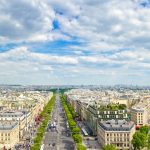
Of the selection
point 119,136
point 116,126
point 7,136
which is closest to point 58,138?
point 7,136

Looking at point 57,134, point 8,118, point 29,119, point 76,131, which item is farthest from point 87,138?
point 29,119

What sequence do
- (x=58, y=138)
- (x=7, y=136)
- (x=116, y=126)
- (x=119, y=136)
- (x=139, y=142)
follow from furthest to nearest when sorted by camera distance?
(x=58, y=138) → (x=7, y=136) → (x=116, y=126) → (x=119, y=136) → (x=139, y=142)

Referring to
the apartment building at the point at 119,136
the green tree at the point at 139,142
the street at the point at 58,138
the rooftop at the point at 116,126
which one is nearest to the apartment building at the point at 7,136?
the street at the point at 58,138

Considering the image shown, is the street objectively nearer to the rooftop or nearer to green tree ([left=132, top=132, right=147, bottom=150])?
the rooftop

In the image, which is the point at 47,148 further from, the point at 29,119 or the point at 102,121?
the point at 29,119

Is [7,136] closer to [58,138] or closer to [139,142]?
[58,138]

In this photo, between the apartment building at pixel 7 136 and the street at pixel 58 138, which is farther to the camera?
the apartment building at pixel 7 136

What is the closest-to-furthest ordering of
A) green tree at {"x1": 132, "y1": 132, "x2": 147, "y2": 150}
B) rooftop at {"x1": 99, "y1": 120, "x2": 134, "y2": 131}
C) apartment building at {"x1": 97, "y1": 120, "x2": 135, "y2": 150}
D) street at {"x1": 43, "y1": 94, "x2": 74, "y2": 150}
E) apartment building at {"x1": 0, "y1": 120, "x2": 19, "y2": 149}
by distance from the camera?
1. green tree at {"x1": 132, "y1": 132, "x2": 147, "y2": 150}
2. apartment building at {"x1": 97, "y1": 120, "x2": 135, "y2": 150}
3. rooftop at {"x1": 99, "y1": 120, "x2": 134, "y2": 131}
4. street at {"x1": 43, "y1": 94, "x2": 74, "y2": 150}
5. apartment building at {"x1": 0, "y1": 120, "x2": 19, "y2": 149}

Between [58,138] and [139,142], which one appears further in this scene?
[58,138]

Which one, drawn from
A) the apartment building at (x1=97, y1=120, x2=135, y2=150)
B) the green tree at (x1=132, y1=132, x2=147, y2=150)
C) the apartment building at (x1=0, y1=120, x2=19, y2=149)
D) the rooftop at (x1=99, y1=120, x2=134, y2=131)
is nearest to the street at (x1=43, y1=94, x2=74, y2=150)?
the apartment building at (x1=0, y1=120, x2=19, y2=149)

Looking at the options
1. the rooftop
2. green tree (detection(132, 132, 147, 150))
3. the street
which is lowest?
the street

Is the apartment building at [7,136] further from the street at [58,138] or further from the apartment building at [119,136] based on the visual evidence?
the apartment building at [119,136]
